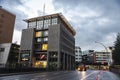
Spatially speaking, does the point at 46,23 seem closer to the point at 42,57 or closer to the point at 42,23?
the point at 42,23

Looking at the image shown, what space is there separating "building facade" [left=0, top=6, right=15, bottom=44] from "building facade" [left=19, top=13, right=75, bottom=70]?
13.1 metres

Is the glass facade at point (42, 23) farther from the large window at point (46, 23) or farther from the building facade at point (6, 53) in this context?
the building facade at point (6, 53)

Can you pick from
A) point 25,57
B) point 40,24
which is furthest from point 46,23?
point 25,57

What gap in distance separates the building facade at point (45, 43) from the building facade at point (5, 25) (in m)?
13.1

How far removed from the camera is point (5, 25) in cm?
11919

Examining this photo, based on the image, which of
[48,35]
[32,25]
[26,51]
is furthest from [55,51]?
[32,25]

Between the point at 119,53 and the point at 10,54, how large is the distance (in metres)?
83.8

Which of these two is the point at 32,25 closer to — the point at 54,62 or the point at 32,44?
the point at 32,44

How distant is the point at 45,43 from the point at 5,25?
105 feet

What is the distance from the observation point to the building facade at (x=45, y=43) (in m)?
101

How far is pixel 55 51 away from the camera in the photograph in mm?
100688

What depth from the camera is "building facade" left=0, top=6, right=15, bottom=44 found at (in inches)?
4589

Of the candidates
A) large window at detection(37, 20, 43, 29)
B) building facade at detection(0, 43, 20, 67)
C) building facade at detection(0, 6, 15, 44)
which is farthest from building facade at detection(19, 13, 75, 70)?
building facade at detection(0, 6, 15, 44)

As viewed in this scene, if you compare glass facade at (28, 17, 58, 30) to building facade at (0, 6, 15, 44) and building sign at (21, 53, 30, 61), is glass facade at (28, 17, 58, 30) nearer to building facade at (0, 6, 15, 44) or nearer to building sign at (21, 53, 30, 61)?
building facade at (0, 6, 15, 44)
